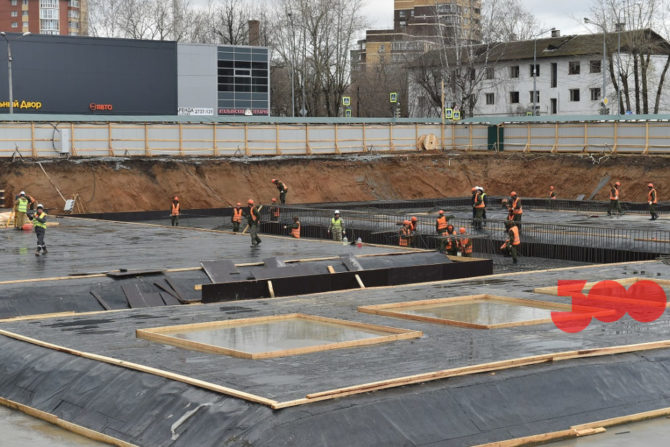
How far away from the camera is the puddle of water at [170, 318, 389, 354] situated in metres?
15.0

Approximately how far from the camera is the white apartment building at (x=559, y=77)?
79938 millimetres

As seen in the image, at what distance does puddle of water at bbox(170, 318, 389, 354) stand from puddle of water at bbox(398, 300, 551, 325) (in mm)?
2042

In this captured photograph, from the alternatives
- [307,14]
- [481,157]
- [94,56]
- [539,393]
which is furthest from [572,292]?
[307,14]

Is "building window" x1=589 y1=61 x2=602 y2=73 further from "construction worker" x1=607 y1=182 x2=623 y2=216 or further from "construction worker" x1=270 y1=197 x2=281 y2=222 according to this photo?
"construction worker" x1=270 y1=197 x2=281 y2=222

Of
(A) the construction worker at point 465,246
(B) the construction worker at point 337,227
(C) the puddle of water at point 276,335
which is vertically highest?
(B) the construction worker at point 337,227

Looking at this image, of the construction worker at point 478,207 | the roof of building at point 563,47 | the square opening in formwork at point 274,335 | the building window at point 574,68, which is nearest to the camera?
the square opening in formwork at point 274,335

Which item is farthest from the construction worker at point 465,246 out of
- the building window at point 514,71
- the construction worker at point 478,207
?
the building window at point 514,71

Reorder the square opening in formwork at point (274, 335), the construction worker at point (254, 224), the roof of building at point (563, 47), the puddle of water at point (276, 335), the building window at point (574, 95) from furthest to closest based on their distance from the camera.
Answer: the building window at point (574, 95)
the roof of building at point (563, 47)
the construction worker at point (254, 224)
the puddle of water at point (276, 335)
the square opening in formwork at point (274, 335)

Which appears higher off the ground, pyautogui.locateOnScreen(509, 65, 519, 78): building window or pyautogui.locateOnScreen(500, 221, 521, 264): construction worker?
pyautogui.locateOnScreen(509, 65, 519, 78): building window

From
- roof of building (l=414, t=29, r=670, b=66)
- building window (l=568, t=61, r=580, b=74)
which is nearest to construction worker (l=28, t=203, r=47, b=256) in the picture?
roof of building (l=414, t=29, r=670, b=66)

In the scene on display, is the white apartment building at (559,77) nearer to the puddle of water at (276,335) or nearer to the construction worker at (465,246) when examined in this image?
the construction worker at (465,246)

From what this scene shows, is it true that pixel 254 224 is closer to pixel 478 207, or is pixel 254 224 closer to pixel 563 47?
pixel 478 207

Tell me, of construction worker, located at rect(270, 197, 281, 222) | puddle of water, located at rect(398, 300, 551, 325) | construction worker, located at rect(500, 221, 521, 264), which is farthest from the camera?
construction worker, located at rect(270, 197, 281, 222)

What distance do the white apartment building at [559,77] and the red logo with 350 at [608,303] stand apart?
56.9 meters
